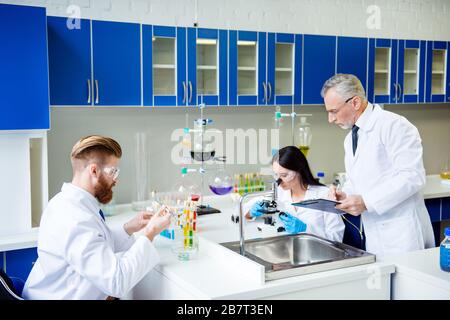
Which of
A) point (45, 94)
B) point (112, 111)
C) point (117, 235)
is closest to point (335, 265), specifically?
point (117, 235)

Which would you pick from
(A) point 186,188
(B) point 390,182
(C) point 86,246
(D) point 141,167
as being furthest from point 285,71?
(C) point 86,246

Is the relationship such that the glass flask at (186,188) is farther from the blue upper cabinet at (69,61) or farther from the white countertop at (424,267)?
the white countertop at (424,267)

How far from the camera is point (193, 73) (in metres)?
3.78

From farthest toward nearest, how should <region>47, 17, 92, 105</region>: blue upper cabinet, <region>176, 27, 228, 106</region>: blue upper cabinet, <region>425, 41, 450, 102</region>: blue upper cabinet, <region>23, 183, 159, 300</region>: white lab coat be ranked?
<region>425, 41, 450, 102</region>: blue upper cabinet < <region>176, 27, 228, 106</region>: blue upper cabinet < <region>47, 17, 92, 105</region>: blue upper cabinet < <region>23, 183, 159, 300</region>: white lab coat

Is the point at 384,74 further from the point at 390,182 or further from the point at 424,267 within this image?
the point at 424,267

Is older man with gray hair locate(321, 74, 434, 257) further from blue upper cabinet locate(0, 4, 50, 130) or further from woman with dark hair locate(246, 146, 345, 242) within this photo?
blue upper cabinet locate(0, 4, 50, 130)

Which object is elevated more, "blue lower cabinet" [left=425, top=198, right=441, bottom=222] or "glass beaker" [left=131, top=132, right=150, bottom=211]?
"glass beaker" [left=131, top=132, right=150, bottom=211]

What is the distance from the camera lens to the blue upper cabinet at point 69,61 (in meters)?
3.34

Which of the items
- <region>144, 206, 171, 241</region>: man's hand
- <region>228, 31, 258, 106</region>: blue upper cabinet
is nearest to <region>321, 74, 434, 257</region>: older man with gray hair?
<region>144, 206, 171, 241</region>: man's hand

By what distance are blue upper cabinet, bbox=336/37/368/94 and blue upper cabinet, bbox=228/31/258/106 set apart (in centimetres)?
69

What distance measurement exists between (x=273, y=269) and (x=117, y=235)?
0.79 m

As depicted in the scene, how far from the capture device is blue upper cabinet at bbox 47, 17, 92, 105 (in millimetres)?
3338

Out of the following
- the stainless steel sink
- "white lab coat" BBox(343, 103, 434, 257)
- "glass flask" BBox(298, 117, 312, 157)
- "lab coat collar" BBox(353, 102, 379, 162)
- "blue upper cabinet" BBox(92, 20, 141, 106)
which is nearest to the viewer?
the stainless steel sink
